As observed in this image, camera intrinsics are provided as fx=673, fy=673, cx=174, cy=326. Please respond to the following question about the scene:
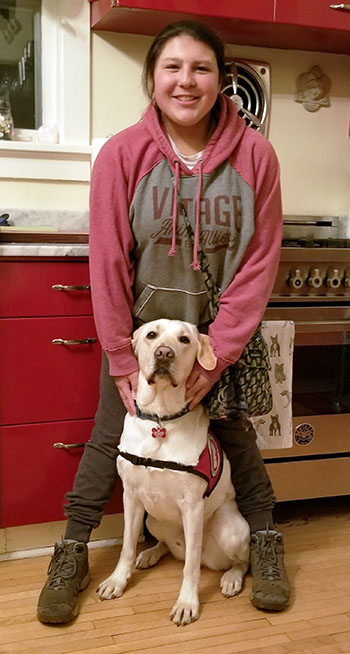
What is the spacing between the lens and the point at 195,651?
1571 mm

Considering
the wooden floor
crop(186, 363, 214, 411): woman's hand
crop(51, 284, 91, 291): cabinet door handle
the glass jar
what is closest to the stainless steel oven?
the wooden floor

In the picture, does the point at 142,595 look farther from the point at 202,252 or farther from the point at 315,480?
the point at 202,252

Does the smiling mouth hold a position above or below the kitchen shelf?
below

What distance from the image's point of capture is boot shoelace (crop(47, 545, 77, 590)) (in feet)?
5.64

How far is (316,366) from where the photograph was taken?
219cm

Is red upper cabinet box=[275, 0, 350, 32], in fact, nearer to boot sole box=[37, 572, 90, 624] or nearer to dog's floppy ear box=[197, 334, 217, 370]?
dog's floppy ear box=[197, 334, 217, 370]

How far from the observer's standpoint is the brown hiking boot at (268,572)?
1.74 meters

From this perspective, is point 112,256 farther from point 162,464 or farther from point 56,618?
point 56,618

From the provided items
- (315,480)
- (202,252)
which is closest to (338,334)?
(315,480)

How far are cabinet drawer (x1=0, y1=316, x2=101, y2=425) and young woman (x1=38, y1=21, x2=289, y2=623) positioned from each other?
0.21 m

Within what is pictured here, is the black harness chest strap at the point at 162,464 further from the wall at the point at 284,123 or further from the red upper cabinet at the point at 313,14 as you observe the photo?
the red upper cabinet at the point at 313,14

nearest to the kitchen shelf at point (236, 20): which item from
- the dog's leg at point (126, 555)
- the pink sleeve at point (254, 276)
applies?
the pink sleeve at point (254, 276)

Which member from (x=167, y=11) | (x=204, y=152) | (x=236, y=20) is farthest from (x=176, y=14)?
(x=204, y=152)

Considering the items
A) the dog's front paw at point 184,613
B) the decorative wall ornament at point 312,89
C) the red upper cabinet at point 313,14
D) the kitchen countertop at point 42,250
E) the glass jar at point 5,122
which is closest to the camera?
the dog's front paw at point 184,613
